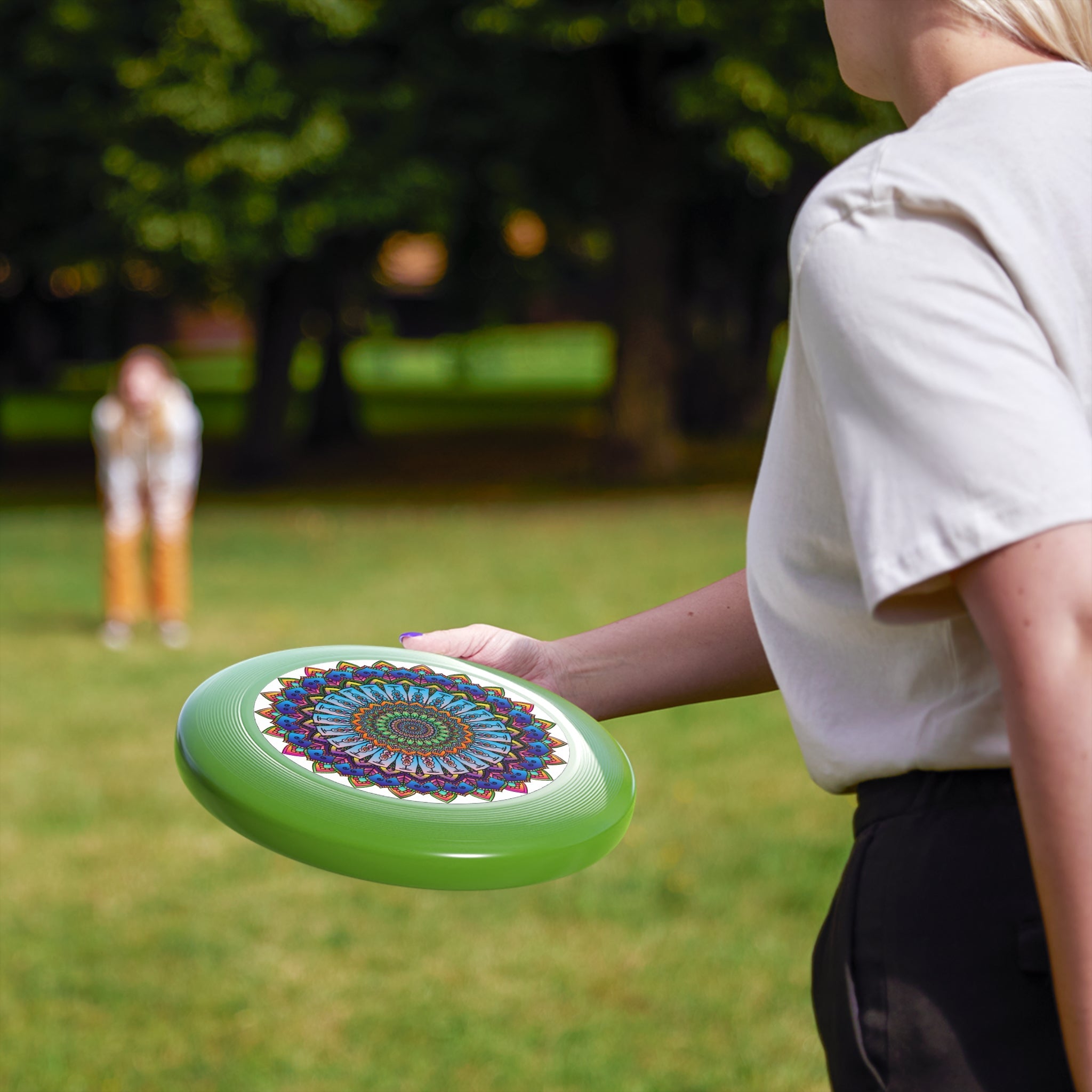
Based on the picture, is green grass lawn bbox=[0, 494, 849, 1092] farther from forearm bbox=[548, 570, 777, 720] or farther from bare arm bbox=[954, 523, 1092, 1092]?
bare arm bbox=[954, 523, 1092, 1092]

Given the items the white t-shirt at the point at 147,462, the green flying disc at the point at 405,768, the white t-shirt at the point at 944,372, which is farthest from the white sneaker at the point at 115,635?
the white t-shirt at the point at 944,372

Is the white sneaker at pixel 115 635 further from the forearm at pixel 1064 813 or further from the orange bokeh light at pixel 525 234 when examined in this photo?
the orange bokeh light at pixel 525 234

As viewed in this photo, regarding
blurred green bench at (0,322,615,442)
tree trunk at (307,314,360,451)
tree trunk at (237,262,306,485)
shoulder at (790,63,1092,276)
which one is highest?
shoulder at (790,63,1092,276)

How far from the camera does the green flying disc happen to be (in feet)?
4.48

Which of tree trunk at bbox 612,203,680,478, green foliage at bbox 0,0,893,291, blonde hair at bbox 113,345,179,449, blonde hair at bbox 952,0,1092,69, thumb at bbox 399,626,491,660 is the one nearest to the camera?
blonde hair at bbox 952,0,1092,69

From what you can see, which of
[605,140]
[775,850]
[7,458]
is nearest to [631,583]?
[775,850]

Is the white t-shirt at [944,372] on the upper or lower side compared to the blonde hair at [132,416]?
upper

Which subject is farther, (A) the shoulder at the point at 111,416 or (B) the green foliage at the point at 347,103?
(B) the green foliage at the point at 347,103

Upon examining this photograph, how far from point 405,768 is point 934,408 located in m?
0.74

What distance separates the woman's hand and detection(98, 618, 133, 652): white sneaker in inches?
318

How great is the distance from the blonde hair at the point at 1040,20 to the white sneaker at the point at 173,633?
29.0ft

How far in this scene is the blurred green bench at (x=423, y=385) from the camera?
32.4m

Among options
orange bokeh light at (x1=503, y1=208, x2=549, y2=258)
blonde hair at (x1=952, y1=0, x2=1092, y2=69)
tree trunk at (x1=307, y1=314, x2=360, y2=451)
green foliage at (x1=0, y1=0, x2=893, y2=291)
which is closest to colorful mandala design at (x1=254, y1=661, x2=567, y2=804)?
blonde hair at (x1=952, y1=0, x2=1092, y2=69)

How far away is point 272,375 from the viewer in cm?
2116
